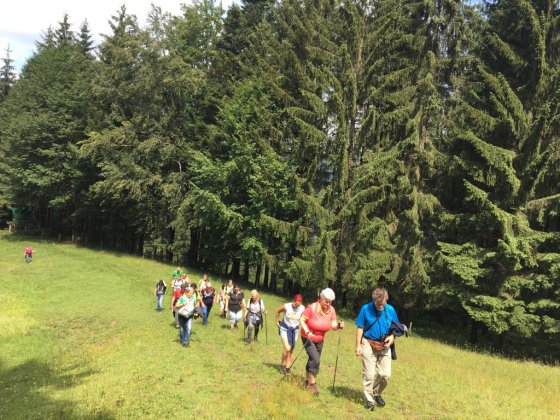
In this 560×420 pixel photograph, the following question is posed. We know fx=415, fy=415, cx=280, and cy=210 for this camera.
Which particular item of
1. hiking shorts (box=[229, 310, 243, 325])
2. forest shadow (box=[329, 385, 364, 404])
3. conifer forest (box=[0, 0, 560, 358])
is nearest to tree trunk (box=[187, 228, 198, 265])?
conifer forest (box=[0, 0, 560, 358])

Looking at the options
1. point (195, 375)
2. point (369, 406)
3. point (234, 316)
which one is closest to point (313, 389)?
point (369, 406)

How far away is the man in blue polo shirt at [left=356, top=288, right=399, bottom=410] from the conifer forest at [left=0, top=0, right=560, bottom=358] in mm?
13583

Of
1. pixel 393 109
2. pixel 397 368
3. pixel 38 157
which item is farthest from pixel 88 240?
pixel 397 368

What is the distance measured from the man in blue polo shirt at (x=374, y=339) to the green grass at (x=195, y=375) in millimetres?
734

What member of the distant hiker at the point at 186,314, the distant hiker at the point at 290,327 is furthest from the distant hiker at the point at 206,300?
the distant hiker at the point at 290,327

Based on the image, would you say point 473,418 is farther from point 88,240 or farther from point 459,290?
point 88,240

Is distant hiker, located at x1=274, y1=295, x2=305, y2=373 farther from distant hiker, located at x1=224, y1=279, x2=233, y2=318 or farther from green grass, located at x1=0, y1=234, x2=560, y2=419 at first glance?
distant hiker, located at x1=224, y1=279, x2=233, y2=318

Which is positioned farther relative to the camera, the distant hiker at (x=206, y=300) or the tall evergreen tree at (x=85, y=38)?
the tall evergreen tree at (x=85, y=38)

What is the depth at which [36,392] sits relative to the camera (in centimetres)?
1044

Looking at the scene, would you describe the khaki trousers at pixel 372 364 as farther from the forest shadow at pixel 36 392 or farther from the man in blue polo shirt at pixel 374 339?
the forest shadow at pixel 36 392

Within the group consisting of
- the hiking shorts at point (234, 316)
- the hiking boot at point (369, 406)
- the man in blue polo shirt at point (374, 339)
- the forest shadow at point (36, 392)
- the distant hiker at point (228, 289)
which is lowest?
the forest shadow at point (36, 392)

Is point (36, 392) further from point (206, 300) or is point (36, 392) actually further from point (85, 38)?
point (85, 38)

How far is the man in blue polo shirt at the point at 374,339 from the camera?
24.2 feet

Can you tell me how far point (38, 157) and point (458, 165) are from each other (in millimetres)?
41639
